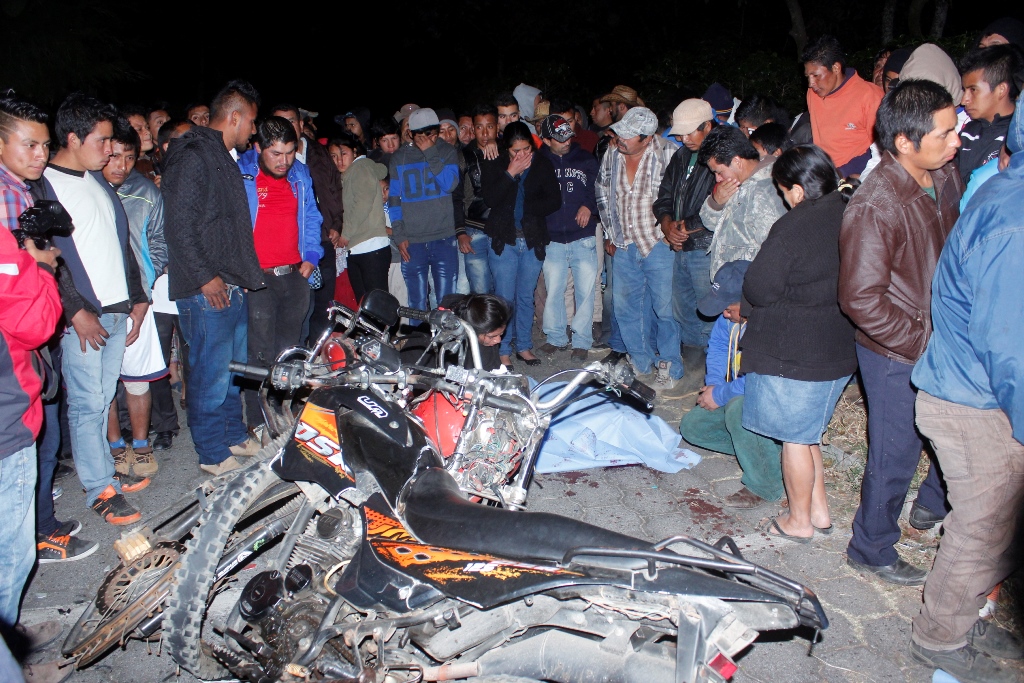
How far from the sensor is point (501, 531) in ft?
7.91

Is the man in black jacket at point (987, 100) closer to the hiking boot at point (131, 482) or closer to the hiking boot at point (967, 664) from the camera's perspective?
the hiking boot at point (967, 664)

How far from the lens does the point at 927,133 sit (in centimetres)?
324

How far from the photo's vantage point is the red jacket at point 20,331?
9.31 ft

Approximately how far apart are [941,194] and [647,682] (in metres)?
2.90

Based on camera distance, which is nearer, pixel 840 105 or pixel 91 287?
pixel 91 287

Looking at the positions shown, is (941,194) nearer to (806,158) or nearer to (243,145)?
(806,158)

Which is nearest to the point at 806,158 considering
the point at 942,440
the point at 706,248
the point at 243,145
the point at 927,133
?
the point at 927,133

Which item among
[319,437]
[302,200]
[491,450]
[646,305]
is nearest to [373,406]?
[319,437]

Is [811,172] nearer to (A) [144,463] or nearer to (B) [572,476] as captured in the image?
(B) [572,476]

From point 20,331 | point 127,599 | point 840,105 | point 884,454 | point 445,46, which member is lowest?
point 127,599

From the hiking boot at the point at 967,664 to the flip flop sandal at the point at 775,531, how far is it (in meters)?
0.91

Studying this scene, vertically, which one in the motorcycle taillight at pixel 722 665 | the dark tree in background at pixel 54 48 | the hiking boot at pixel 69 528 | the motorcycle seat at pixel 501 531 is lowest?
the hiking boot at pixel 69 528

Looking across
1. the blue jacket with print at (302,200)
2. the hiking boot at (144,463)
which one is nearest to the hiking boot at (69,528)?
the hiking boot at (144,463)

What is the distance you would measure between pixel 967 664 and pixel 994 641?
253mm
